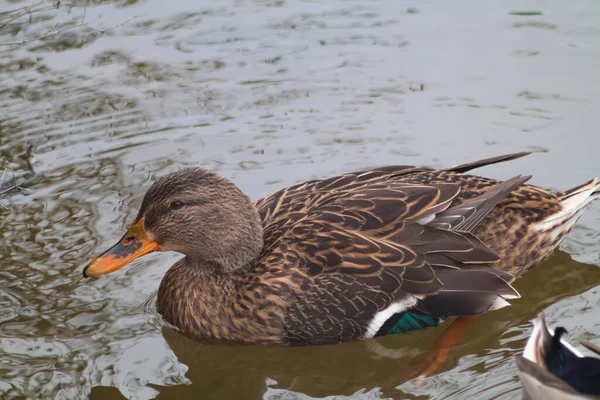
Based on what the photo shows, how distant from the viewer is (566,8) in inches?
464

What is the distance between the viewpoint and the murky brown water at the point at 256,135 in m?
7.28

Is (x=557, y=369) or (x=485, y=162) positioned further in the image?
(x=485, y=162)

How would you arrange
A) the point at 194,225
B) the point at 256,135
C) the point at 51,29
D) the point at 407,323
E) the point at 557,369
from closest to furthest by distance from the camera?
the point at 557,369 < the point at 407,323 < the point at 194,225 < the point at 256,135 < the point at 51,29

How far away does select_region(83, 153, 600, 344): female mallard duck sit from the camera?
7281 mm

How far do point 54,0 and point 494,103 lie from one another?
5652 millimetres

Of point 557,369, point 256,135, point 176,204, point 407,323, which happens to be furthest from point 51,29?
point 557,369

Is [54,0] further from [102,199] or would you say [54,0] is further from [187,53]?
[102,199]

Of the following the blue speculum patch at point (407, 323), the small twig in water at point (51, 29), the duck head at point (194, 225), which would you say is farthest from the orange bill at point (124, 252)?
the small twig in water at point (51, 29)

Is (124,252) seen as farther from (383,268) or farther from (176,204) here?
(383,268)

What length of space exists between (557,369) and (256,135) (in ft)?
17.7

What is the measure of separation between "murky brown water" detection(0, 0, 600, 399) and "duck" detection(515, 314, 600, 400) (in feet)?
4.65

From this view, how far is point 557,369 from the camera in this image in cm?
512

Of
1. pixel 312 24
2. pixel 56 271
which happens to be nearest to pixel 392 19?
pixel 312 24

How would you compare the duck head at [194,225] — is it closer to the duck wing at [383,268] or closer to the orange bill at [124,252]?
the orange bill at [124,252]
